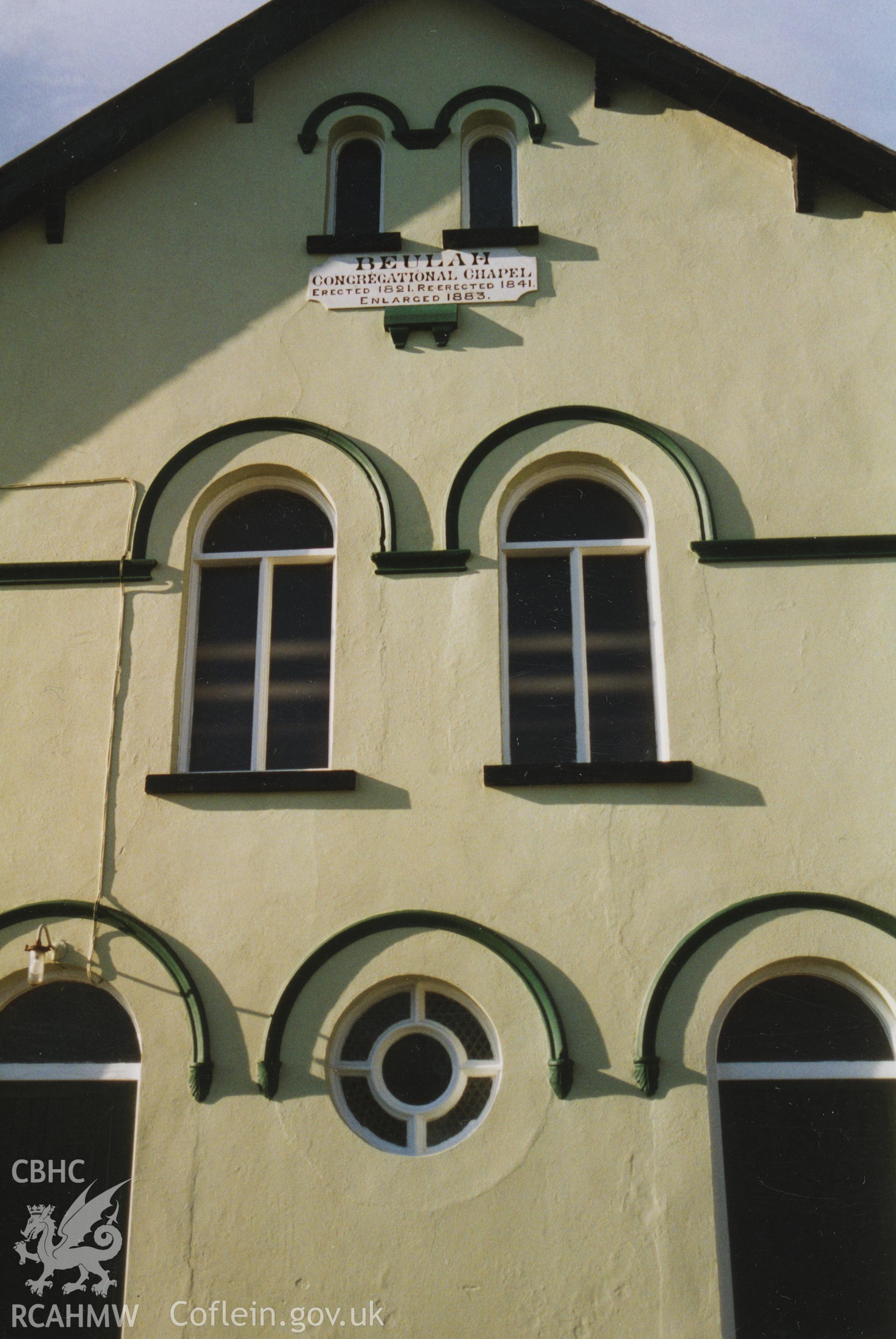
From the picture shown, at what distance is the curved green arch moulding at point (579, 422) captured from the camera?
919 cm

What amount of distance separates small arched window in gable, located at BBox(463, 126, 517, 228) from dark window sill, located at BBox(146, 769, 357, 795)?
4.55 metres

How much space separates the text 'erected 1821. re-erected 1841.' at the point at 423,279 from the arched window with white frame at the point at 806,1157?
534 cm

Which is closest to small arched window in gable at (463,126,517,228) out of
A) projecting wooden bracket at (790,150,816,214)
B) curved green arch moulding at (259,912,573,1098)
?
projecting wooden bracket at (790,150,816,214)

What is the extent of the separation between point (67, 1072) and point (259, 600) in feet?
11.1

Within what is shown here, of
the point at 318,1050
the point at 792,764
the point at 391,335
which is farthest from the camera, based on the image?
the point at 391,335

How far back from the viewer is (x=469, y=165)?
10.6 m

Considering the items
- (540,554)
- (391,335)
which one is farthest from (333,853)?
(391,335)

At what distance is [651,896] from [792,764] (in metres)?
1.29

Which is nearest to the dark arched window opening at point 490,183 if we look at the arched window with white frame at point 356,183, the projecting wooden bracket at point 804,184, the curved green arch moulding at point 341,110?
the curved green arch moulding at point 341,110

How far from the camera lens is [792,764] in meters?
8.56

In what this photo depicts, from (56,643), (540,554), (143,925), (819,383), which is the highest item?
(819,383)

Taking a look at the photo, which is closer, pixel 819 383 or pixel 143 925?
pixel 143 925

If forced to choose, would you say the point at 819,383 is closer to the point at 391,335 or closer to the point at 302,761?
the point at 391,335

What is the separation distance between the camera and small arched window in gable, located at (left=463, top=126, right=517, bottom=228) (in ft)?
34.0
